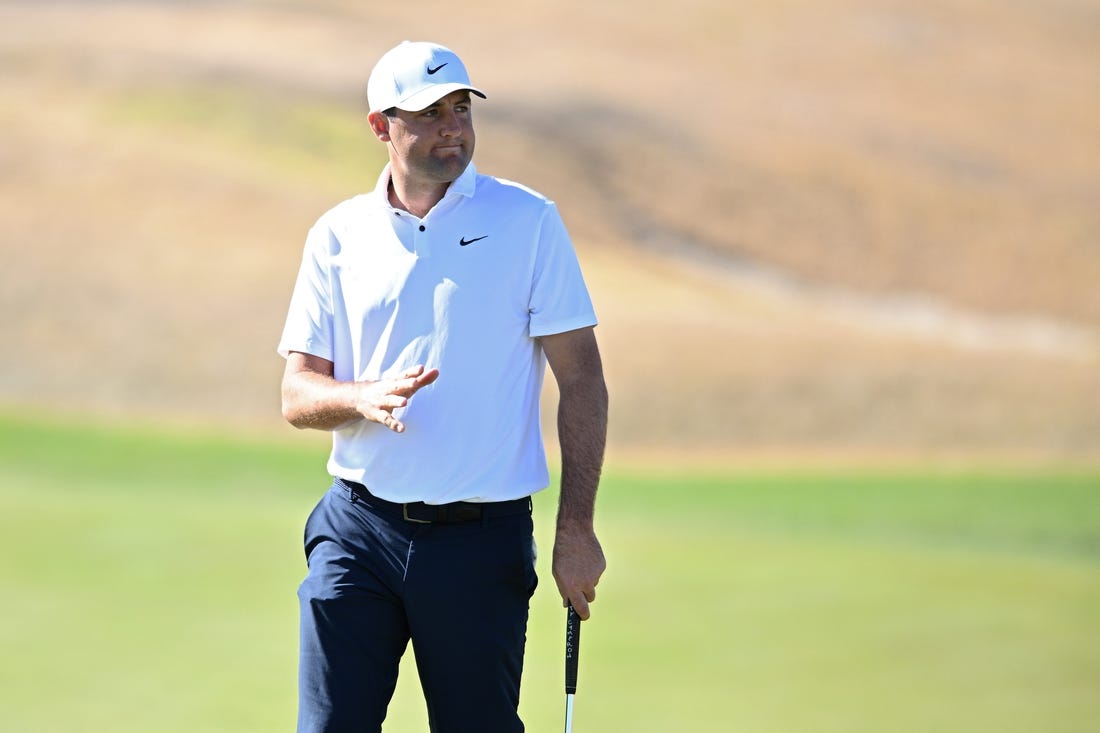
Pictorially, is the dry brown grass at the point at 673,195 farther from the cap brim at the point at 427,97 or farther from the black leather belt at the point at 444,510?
the cap brim at the point at 427,97

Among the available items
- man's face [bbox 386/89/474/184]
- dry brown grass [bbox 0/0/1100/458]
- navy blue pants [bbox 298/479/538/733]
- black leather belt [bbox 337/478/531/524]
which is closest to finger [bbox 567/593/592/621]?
navy blue pants [bbox 298/479/538/733]

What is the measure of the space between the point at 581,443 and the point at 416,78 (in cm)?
96

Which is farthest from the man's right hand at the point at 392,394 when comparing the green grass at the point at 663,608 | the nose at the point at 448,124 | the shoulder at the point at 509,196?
the green grass at the point at 663,608

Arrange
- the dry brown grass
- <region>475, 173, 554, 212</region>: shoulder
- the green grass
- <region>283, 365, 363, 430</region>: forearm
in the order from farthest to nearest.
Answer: the dry brown grass
the green grass
<region>475, 173, 554, 212</region>: shoulder
<region>283, 365, 363, 430</region>: forearm

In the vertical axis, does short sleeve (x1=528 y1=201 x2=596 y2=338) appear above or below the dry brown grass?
below

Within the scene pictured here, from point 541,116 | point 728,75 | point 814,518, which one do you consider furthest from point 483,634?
point 728,75

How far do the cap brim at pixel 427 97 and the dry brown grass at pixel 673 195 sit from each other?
13800 mm

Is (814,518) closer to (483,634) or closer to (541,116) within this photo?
(483,634)

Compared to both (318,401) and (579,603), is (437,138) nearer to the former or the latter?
(318,401)

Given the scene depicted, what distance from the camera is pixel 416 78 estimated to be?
3.85m

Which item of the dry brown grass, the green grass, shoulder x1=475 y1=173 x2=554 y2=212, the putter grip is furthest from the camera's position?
the dry brown grass

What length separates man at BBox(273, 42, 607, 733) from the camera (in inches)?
150

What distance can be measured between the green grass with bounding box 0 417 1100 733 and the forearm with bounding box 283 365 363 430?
7.62 ft

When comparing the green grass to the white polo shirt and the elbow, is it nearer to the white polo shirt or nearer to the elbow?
the elbow
